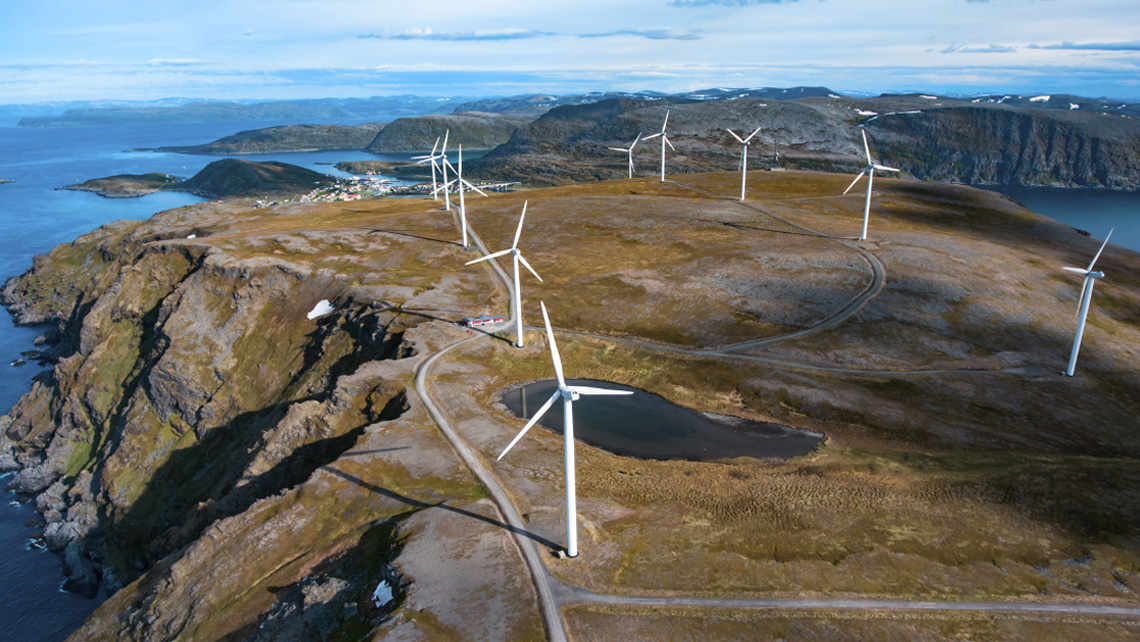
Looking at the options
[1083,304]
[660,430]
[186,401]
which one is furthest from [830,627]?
[186,401]

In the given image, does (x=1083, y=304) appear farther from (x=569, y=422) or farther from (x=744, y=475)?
(x=569, y=422)

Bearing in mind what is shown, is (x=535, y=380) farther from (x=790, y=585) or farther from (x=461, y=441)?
(x=790, y=585)

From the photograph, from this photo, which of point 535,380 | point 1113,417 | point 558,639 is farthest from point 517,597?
point 1113,417

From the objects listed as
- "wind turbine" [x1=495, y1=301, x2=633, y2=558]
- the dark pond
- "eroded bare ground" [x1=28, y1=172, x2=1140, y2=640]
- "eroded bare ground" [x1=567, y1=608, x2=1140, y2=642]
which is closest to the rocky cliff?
"eroded bare ground" [x1=28, y1=172, x2=1140, y2=640]

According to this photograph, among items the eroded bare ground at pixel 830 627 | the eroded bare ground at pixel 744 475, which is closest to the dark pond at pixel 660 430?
the eroded bare ground at pixel 744 475

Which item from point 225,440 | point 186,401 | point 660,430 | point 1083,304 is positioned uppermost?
point 1083,304

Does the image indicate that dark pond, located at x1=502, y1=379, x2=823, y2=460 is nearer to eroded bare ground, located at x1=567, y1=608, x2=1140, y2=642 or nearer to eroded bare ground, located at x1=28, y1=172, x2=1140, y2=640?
eroded bare ground, located at x1=28, y1=172, x2=1140, y2=640
